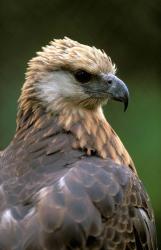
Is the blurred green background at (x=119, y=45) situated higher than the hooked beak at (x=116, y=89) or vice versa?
the blurred green background at (x=119, y=45)

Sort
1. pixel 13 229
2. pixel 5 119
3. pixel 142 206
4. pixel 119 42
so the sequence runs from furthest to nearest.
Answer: pixel 119 42 → pixel 5 119 → pixel 142 206 → pixel 13 229

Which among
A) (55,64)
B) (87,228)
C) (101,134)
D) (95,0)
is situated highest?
(95,0)

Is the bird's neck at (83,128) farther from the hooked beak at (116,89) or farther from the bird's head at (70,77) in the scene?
the hooked beak at (116,89)

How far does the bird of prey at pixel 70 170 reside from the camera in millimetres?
6469

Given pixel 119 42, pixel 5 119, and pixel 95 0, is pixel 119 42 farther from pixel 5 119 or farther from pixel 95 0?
pixel 5 119

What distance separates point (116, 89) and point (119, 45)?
422cm

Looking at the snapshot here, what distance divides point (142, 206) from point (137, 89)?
408 cm

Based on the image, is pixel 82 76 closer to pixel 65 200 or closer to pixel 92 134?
pixel 92 134

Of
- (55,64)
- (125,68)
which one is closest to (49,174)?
(55,64)

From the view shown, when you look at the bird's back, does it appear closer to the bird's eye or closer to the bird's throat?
the bird's throat

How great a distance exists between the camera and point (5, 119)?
410 inches

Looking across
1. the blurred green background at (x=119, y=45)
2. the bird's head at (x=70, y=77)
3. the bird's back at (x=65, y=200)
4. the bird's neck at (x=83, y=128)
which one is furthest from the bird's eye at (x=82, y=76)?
the blurred green background at (x=119, y=45)

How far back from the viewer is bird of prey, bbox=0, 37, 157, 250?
647 cm

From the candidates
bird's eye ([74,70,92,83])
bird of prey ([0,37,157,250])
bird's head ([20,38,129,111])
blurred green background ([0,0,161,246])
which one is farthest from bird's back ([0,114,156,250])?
blurred green background ([0,0,161,246])
